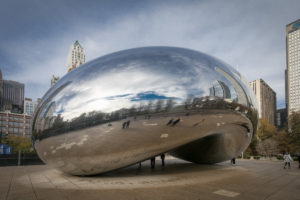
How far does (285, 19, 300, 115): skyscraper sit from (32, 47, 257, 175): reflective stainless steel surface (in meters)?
129

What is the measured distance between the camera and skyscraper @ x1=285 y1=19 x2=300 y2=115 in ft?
389

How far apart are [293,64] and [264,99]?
82.1ft

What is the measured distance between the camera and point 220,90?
8180 mm

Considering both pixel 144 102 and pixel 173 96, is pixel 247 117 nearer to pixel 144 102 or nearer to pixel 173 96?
pixel 173 96

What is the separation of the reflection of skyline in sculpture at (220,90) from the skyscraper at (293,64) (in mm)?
128154

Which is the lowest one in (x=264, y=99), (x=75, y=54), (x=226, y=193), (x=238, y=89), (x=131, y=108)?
(x=226, y=193)

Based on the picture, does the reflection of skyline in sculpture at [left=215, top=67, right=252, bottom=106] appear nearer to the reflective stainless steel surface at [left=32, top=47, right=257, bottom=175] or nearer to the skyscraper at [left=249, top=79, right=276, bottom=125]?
the reflective stainless steel surface at [left=32, top=47, right=257, bottom=175]

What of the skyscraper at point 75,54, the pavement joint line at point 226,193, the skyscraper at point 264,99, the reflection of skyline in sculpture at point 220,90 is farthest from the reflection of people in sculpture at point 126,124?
the skyscraper at point 75,54

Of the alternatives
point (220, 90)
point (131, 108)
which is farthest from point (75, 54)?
point (220, 90)

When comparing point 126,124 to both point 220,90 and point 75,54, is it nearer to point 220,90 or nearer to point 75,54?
point 220,90

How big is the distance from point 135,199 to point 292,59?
148 m

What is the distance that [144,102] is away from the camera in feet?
24.0

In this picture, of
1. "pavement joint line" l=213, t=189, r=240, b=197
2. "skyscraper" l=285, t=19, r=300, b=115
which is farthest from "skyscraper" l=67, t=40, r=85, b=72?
"pavement joint line" l=213, t=189, r=240, b=197

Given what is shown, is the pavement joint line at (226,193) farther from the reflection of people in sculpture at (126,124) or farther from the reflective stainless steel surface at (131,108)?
the reflection of people in sculpture at (126,124)
